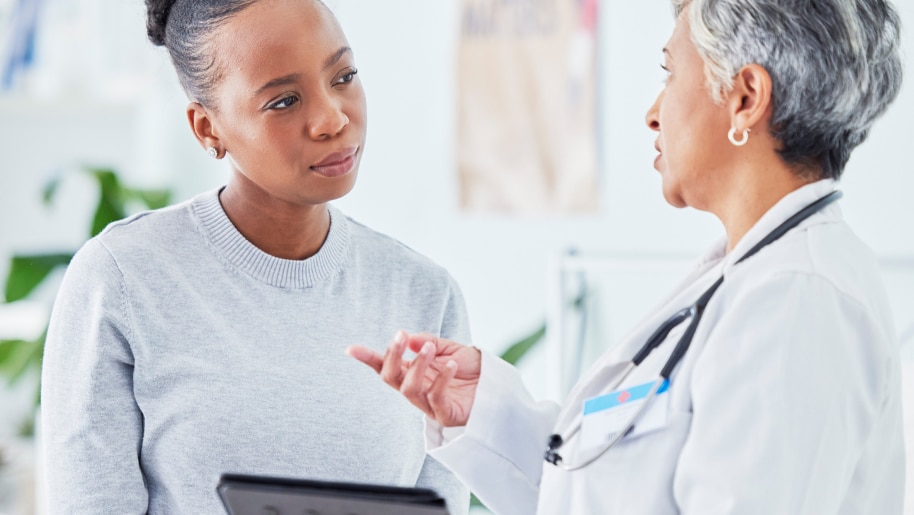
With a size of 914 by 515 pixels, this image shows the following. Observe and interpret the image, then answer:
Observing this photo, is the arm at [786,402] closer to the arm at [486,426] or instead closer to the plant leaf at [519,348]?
the arm at [486,426]

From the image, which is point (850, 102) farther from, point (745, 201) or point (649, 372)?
point (649, 372)

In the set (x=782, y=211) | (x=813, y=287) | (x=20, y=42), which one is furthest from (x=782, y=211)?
(x=20, y=42)

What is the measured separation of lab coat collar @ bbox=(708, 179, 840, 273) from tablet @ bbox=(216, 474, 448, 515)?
42cm

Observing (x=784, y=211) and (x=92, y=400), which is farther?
(x=92, y=400)

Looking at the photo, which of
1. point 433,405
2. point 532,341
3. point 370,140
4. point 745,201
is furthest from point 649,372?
point 370,140

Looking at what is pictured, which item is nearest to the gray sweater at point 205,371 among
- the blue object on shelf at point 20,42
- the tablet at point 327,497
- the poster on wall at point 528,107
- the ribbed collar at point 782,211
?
the tablet at point 327,497

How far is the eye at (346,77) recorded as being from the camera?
4.48ft

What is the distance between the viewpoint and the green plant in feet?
9.08

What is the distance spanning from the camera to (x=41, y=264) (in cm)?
279

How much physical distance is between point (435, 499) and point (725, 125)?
52 centimetres

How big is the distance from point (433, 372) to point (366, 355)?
174mm

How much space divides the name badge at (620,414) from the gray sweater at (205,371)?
0.38 m

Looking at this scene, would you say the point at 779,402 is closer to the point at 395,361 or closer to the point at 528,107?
the point at 395,361

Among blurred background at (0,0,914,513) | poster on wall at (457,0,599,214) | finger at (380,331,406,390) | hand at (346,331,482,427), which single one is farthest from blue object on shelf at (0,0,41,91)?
finger at (380,331,406,390)
